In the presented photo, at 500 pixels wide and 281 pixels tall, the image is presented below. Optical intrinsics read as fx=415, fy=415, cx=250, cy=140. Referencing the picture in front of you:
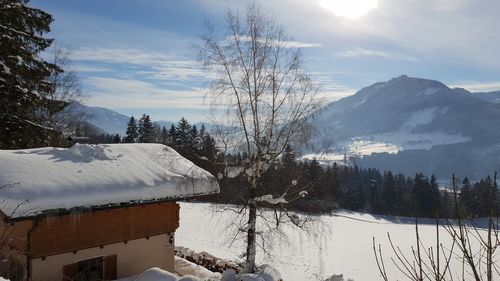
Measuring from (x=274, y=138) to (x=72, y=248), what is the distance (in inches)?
287

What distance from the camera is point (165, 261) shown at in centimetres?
1355

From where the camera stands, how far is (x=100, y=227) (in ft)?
38.4

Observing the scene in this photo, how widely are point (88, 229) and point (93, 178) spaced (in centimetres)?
142

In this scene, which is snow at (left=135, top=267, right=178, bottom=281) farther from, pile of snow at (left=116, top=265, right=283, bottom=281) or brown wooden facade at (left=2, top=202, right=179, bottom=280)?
brown wooden facade at (left=2, top=202, right=179, bottom=280)

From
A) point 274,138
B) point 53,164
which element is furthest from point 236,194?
point 53,164

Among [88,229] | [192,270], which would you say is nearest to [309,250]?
[192,270]

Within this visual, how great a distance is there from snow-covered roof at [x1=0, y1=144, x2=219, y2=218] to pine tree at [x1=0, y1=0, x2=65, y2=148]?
79.7 inches

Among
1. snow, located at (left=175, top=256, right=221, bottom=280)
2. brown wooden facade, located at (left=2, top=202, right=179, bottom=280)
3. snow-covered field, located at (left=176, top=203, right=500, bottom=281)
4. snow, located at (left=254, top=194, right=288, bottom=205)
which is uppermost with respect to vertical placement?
snow, located at (left=254, top=194, right=288, bottom=205)

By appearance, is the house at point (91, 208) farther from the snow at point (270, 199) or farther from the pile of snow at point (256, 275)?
the pile of snow at point (256, 275)

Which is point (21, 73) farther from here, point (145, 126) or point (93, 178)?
point (145, 126)

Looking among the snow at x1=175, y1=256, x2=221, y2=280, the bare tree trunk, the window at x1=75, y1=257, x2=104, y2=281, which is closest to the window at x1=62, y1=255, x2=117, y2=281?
the window at x1=75, y1=257, x2=104, y2=281

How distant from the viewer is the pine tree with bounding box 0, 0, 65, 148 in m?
13.4

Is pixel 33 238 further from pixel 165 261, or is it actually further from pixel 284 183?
pixel 284 183

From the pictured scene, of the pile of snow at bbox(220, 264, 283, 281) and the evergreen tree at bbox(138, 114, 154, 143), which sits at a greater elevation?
the evergreen tree at bbox(138, 114, 154, 143)
